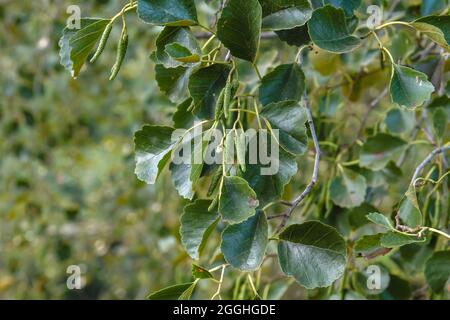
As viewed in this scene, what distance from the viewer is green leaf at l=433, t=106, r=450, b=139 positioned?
2.61 ft

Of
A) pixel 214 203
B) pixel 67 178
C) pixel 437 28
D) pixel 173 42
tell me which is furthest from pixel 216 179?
pixel 67 178

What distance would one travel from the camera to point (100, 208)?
2.17 meters

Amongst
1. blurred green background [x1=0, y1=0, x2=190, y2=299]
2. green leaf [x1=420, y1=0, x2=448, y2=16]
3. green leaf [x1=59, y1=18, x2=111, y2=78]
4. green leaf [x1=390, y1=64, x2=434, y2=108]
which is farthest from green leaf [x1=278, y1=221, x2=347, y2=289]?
blurred green background [x1=0, y1=0, x2=190, y2=299]

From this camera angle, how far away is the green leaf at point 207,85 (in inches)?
23.6

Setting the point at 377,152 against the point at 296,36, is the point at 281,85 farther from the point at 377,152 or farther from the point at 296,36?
the point at 377,152

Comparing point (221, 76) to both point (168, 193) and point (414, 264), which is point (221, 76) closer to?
point (414, 264)

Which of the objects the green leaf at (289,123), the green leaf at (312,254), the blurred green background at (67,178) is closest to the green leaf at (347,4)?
the green leaf at (289,123)

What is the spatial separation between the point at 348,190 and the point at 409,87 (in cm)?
25

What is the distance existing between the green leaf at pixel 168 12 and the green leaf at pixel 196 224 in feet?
0.54

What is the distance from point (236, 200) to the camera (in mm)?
550

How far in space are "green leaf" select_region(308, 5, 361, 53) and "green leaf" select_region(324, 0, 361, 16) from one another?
0.04 meters

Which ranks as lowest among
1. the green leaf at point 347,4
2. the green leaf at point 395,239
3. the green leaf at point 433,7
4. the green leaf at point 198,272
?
the green leaf at point 198,272

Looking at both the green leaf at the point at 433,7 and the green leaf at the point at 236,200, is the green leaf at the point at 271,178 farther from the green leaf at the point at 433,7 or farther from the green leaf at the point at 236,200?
the green leaf at the point at 433,7

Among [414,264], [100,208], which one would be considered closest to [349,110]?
[414,264]
